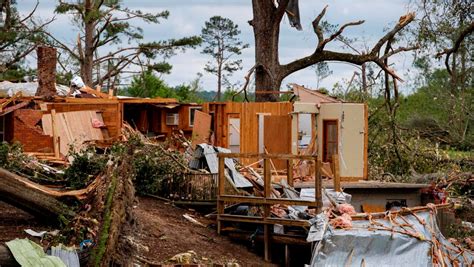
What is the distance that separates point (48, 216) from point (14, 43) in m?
25.2

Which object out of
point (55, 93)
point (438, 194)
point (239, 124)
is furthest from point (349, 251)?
point (55, 93)

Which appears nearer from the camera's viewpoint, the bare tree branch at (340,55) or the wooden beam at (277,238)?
the wooden beam at (277,238)

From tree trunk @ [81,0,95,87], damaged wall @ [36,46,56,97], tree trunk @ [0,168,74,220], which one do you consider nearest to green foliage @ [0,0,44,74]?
tree trunk @ [81,0,95,87]

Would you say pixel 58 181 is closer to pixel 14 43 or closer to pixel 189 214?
pixel 189 214

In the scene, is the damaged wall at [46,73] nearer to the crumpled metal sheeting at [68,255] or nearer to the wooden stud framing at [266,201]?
the wooden stud framing at [266,201]

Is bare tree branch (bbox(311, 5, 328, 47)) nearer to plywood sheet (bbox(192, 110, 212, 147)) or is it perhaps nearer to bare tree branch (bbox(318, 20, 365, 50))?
bare tree branch (bbox(318, 20, 365, 50))

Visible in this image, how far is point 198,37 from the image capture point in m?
41.2

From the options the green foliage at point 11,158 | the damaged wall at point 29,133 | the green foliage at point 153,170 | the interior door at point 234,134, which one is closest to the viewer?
the green foliage at point 11,158

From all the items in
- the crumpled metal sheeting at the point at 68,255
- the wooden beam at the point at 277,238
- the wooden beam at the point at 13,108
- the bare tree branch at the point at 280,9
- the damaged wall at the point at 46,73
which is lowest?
the wooden beam at the point at 277,238

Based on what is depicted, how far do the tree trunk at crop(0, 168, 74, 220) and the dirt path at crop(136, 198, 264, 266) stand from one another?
1.54 m

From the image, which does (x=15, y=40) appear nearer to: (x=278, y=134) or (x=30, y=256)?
(x=278, y=134)

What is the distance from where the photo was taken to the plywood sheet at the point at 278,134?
2227cm

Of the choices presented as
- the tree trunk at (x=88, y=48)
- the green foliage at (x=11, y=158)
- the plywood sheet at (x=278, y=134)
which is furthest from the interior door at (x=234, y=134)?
the tree trunk at (x=88, y=48)

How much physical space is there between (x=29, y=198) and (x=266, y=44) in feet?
49.6
